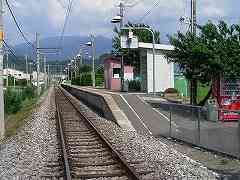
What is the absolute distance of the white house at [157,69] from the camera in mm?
37594

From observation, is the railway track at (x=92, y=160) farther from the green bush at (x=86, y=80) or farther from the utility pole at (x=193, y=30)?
the green bush at (x=86, y=80)

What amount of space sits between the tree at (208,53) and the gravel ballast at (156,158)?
531 centimetres

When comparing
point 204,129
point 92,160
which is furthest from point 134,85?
point 92,160

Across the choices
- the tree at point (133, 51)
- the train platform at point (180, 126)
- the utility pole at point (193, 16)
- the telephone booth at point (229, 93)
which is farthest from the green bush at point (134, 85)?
the telephone booth at point (229, 93)

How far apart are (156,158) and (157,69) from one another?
2583 cm

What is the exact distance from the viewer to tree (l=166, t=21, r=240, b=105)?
21062mm

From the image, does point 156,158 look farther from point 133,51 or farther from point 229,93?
point 133,51

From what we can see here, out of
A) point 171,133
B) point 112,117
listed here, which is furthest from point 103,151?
point 112,117

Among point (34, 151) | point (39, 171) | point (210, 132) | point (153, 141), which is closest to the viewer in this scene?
point (39, 171)

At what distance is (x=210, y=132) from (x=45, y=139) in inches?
269

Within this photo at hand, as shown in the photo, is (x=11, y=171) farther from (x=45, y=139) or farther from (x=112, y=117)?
(x=112, y=117)

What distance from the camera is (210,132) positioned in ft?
44.6

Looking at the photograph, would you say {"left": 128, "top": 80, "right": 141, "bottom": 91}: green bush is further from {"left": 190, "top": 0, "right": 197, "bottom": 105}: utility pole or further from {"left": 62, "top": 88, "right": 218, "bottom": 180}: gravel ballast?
{"left": 62, "top": 88, "right": 218, "bottom": 180}: gravel ballast

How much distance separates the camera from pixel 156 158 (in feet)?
40.5
